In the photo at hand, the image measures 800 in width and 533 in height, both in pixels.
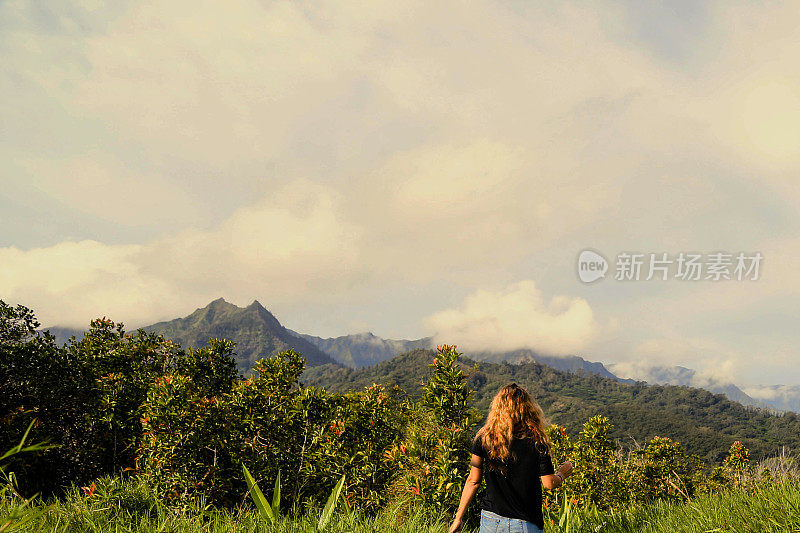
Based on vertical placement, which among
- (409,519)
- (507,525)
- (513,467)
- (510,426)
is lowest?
(409,519)

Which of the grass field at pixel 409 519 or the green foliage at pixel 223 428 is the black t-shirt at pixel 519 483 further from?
the green foliage at pixel 223 428

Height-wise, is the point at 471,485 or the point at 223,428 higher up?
the point at 471,485

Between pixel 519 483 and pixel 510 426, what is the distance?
481 millimetres

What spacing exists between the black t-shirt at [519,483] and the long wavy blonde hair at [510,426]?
0.06 meters

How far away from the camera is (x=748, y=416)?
162375 mm

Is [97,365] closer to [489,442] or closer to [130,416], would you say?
[130,416]

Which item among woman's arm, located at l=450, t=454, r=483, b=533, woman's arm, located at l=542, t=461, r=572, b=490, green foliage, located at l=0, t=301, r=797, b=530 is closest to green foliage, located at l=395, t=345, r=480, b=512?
green foliage, located at l=0, t=301, r=797, b=530

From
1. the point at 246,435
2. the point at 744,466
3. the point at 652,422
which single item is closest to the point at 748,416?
the point at 652,422

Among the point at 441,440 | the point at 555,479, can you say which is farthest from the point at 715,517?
the point at 441,440

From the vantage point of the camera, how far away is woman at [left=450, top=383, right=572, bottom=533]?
4.17m

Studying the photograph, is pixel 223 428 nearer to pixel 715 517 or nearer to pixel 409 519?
pixel 409 519

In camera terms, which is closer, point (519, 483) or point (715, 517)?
point (519, 483)

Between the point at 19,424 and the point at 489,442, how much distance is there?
35.7 feet

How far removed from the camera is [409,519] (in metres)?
4.85
